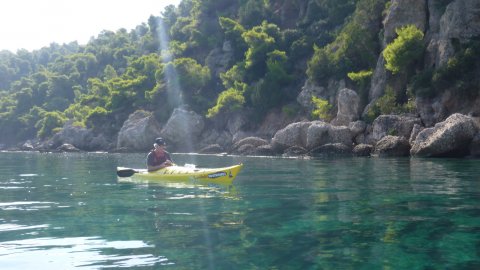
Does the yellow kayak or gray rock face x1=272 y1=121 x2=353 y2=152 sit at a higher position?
gray rock face x1=272 y1=121 x2=353 y2=152

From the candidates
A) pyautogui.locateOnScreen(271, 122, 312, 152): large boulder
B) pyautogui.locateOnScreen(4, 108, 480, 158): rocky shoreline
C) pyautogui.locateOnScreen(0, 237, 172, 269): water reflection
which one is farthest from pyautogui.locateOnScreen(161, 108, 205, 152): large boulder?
pyautogui.locateOnScreen(0, 237, 172, 269): water reflection

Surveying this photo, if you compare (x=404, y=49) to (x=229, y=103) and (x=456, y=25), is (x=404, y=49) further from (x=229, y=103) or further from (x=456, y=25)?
(x=229, y=103)

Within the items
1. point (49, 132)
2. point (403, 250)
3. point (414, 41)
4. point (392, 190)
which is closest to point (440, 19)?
point (414, 41)

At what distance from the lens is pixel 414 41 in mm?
37000

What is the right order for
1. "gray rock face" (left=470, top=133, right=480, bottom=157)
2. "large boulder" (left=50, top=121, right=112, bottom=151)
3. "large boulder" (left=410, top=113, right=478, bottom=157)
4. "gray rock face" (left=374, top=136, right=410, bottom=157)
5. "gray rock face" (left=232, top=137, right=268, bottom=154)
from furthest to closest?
"large boulder" (left=50, top=121, right=112, bottom=151)
"gray rock face" (left=232, top=137, right=268, bottom=154)
"gray rock face" (left=374, top=136, right=410, bottom=157)
"gray rock face" (left=470, top=133, right=480, bottom=157)
"large boulder" (left=410, top=113, right=478, bottom=157)

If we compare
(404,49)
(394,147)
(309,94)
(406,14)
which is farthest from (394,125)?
(309,94)

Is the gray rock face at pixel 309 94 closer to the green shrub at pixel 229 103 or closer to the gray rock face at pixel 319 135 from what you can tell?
the green shrub at pixel 229 103

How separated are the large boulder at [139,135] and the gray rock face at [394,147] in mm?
32363

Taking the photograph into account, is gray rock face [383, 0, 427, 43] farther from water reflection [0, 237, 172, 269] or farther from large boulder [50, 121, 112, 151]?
large boulder [50, 121, 112, 151]

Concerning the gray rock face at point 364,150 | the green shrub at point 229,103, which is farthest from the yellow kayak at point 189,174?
the green shrub at point 229,103

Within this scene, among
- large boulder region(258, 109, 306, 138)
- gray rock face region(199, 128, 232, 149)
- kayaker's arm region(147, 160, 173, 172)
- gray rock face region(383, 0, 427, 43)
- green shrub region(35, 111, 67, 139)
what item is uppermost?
gray rock face region(383, 0, 427, 43)

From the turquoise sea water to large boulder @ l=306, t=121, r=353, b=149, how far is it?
66.5 feet

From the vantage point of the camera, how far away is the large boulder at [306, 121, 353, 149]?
35.2m

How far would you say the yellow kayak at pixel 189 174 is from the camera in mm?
15469
